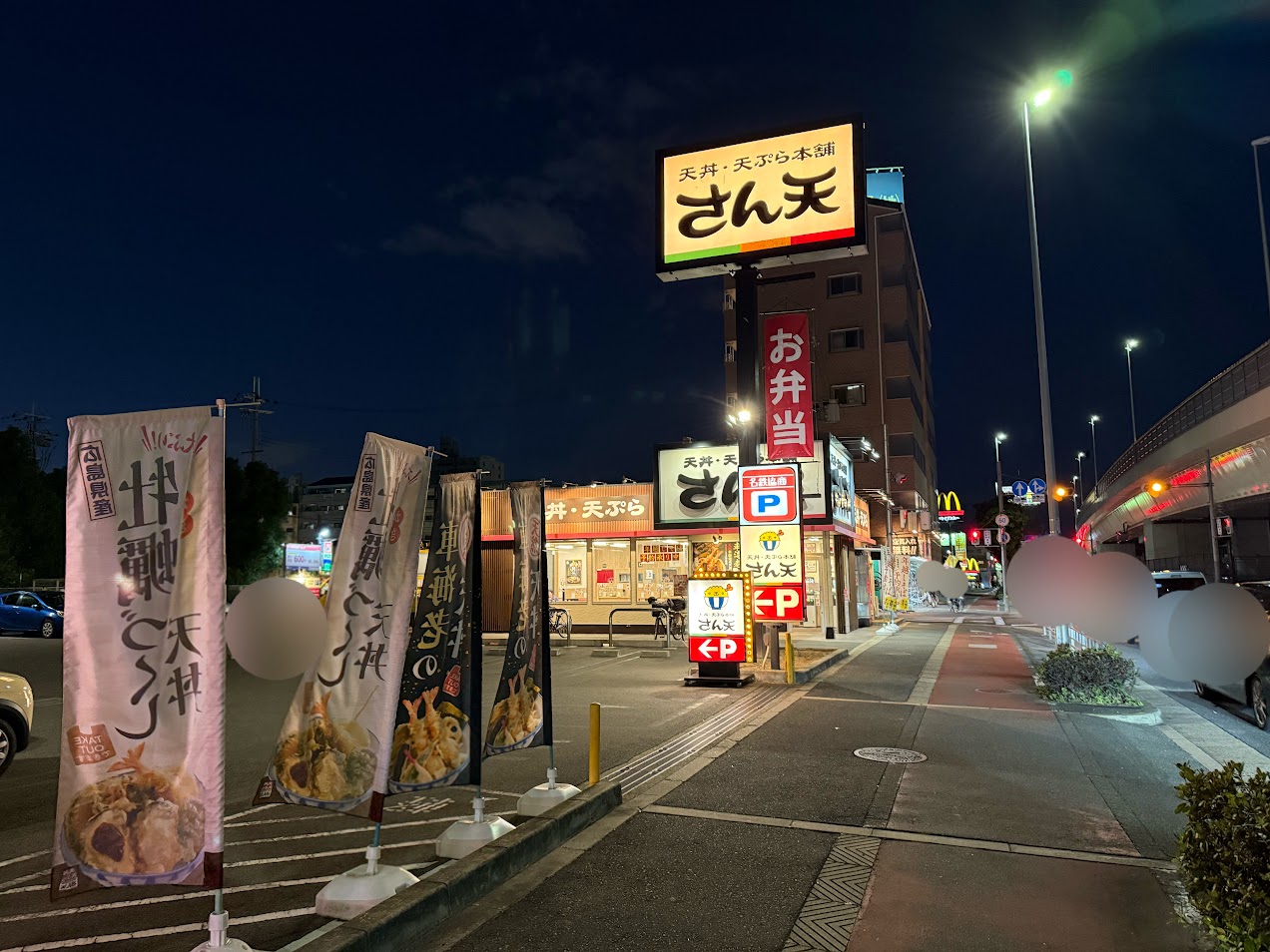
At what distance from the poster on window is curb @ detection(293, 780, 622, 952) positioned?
24.0 inches

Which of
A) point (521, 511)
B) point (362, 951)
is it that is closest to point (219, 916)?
point (362, 951)

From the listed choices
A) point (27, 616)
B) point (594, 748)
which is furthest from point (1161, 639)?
point (27, 616)

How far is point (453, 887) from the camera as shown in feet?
16.6

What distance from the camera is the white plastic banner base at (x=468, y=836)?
6.01 m

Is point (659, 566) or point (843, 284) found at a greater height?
point (843, 284)

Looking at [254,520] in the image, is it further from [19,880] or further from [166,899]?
[166,899]

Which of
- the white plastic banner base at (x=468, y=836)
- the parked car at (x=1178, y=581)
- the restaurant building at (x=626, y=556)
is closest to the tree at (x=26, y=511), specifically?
the restaurant building at (x=626, y=556)

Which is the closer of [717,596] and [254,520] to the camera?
[717,596]

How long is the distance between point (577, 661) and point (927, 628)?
17.1m

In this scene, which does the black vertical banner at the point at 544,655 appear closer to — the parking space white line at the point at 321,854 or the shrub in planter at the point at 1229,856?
the parking space white line at the point at 321,854

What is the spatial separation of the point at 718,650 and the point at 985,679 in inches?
221

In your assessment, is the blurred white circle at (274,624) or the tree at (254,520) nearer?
the blurred white circle at (274,624)

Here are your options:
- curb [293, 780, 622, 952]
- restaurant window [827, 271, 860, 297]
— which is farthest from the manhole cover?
restaurant window [827, 271, 860, 297]

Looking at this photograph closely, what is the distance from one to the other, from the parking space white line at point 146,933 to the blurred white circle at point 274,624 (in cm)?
199
